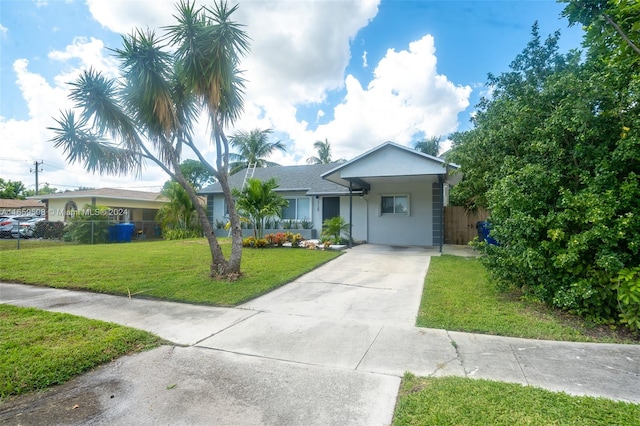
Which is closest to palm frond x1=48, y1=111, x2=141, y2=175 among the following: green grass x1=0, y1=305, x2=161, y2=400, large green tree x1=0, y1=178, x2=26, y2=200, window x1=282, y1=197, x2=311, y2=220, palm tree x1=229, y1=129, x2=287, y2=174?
green grass x1=0, y1=305, x2=161, y2=400

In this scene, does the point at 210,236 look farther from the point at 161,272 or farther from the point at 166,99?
Answer: the point at 166,99

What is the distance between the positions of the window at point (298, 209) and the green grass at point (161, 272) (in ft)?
19.1

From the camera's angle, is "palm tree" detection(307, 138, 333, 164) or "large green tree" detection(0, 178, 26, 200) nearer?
"palm tree" detection(307, 138, 333, 164)

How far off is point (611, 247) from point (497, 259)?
171cm

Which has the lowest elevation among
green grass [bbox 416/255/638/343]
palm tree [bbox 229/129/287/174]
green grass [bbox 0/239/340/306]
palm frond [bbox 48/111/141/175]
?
green grass [bbox 416/255/638/343]

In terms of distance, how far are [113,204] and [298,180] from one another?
556 inches

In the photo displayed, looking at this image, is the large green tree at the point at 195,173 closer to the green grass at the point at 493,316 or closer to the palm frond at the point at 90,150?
the palm frond at the point at 90,150

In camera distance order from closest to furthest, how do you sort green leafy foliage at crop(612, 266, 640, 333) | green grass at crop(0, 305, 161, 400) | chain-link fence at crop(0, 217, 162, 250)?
green grass at crop(0, 305, 161, 400) < green leafy foliage at crop(612, 266, 640, 333) < chain-link fence at crop(0, 217, 162, 250)

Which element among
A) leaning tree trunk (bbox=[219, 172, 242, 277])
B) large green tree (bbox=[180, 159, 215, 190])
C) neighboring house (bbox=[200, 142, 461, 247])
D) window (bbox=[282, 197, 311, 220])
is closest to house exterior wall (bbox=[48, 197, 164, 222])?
neighboring house (bbox=[200, 142, 461, 247])

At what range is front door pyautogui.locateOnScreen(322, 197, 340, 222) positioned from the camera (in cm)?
1700

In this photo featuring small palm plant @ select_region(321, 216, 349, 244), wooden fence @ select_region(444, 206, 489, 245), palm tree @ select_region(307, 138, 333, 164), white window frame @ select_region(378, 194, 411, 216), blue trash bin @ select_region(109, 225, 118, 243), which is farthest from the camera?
palm tree @ select_region(307, 138, 333, 164)

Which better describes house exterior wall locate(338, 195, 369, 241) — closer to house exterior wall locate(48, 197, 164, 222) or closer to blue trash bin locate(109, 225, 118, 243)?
blue trash bin locate(109, 225, 118, 243)

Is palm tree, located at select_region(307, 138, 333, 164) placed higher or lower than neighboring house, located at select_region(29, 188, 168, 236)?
higher

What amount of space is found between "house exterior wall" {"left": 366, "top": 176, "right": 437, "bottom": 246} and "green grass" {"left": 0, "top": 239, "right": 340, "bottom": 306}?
4.62 m
